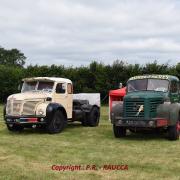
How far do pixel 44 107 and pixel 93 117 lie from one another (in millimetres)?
3768

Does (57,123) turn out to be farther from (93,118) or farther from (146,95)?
(146,95)

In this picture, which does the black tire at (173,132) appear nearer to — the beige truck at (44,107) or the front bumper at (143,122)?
the front bumper at (143,122)

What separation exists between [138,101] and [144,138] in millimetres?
1381

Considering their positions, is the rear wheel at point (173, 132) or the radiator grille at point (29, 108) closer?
the rear wheel at point (173, 132)

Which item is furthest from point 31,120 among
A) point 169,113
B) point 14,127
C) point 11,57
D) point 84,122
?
point 11,57

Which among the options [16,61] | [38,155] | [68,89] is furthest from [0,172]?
[16,61]

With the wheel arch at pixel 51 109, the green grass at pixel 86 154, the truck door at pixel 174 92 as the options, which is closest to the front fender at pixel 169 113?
the green grass at pixel 86 154

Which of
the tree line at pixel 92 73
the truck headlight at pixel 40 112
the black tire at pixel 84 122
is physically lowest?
the black tire at pixel 84 122

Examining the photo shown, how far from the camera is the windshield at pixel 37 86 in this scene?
16812mm

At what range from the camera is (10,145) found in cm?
1313

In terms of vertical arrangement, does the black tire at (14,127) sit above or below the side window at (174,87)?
below

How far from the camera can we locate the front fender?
13930mm

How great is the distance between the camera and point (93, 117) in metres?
19.0

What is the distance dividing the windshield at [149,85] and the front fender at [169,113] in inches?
39.3
